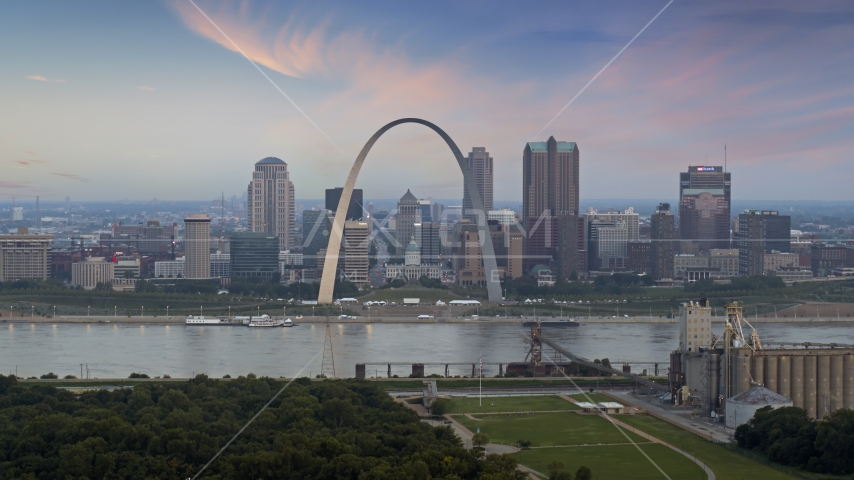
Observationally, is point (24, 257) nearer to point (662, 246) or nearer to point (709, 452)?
point (662, 246)

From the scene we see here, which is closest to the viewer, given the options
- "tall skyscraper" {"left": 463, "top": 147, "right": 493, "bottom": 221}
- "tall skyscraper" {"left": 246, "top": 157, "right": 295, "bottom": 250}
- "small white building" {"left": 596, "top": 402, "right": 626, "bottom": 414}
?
"small white building" {"left": 596, "top": 402, "right": 626, "bottom": 414}

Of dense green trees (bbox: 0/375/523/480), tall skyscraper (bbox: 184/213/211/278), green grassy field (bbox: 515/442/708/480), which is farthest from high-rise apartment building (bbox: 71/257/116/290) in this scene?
green grassy field (bbox: 515/442/708/480)

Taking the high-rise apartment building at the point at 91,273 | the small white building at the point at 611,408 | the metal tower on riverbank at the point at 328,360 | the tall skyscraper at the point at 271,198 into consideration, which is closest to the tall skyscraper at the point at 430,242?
the tall skyscraper at the point at 271,198

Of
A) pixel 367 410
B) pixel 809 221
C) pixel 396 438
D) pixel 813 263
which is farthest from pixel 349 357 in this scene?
pixel 809 221

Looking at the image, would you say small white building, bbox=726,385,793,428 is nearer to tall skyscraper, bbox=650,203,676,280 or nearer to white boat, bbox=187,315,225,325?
white boat, bbox=187,315,225,325

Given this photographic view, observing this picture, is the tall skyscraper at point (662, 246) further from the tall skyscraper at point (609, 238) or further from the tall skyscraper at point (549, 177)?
the tall skyscraper at point (549, 177)

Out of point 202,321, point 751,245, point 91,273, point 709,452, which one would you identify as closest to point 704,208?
point 751,245

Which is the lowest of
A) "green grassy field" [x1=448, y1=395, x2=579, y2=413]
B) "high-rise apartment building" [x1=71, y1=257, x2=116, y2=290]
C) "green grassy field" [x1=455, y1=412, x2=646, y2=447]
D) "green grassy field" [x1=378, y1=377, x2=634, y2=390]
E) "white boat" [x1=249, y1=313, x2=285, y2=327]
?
"green grassy field" [x1=455, y1=412, x2=646, y2=447]
